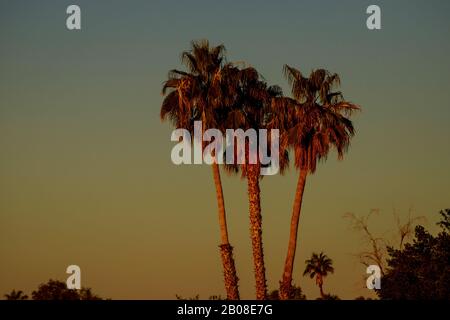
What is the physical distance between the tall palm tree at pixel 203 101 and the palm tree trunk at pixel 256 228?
3.79 feet

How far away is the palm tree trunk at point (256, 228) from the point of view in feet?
176

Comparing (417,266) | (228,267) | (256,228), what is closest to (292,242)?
(256,228)

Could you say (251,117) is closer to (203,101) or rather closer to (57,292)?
(203,101)

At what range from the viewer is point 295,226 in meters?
54.9

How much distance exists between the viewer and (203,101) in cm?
5472

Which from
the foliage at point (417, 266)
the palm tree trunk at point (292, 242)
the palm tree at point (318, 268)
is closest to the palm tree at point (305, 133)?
the palm tree trunk at point (292, 242)

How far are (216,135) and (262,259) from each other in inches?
260

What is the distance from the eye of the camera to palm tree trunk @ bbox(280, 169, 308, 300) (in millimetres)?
53469

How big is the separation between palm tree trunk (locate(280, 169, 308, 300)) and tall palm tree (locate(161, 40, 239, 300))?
94.1 inches

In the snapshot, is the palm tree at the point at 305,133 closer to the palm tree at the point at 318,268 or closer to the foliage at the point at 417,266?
the foliage at the point at 417,266

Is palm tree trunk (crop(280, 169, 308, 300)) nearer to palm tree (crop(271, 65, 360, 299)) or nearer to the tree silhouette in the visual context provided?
palm tree (crop(271, 65, 360, 299))

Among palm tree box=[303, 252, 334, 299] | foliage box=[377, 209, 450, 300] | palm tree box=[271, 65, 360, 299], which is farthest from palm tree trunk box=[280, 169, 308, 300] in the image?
palm tree box=[303, 252, 334, 299]

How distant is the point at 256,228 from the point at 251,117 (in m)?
5.67
